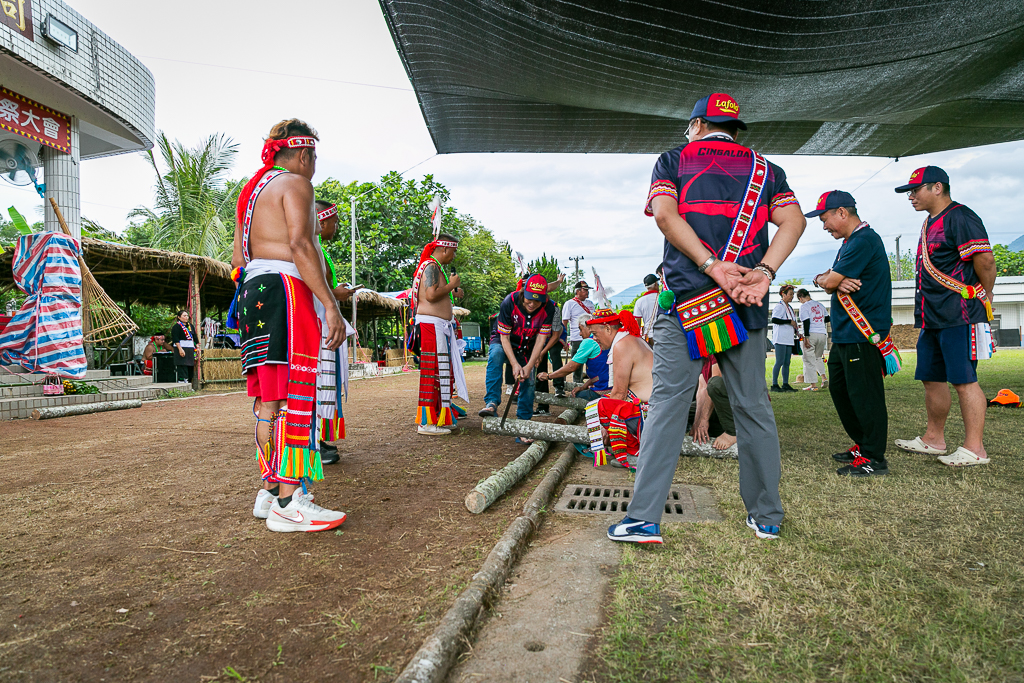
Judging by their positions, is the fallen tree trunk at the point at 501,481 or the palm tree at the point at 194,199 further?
the palm tree at the point at 194,199

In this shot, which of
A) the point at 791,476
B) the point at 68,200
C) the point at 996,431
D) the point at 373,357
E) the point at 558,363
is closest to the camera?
the point at 791,476

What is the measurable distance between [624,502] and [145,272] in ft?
41.1

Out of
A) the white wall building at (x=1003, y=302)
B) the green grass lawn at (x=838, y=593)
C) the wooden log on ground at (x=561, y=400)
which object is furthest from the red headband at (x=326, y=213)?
the white wall building at (x=1003, y=302)

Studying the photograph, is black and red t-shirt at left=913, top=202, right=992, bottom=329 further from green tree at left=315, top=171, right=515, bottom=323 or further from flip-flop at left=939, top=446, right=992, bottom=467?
green tree at left=315, top=171, right=515, bottom=323

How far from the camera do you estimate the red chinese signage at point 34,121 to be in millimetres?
8758

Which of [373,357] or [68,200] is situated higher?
[68,200]

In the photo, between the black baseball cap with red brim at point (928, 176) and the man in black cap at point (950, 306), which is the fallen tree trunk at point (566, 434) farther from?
the black baseball cap with red brim at point (928, 176)

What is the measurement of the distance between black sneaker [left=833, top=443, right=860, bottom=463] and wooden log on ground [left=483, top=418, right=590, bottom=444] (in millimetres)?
1746

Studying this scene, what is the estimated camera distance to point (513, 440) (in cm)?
528

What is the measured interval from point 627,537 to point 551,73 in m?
5.75

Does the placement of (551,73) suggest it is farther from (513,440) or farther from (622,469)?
(622,469)

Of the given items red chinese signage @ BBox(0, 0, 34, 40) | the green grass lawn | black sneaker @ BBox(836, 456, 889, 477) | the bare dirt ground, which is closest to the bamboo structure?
red chinese signage @ BBox(0, 0, 34, 40)

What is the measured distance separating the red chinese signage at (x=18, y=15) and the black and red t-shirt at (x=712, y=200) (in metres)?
9.84

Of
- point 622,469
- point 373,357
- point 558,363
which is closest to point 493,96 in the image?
point 558,363
